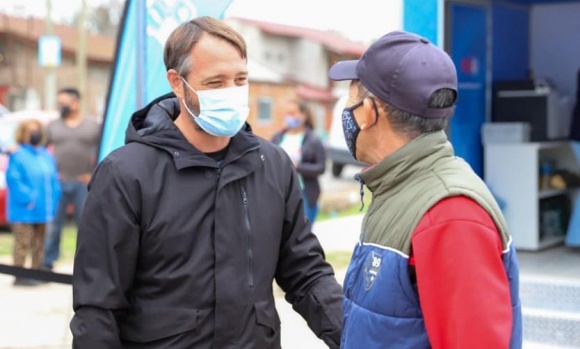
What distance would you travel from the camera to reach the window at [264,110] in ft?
142

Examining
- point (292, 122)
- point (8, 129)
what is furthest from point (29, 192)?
point (8, 129)

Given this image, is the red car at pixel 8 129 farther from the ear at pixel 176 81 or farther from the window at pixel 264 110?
the window at pixel 264 110

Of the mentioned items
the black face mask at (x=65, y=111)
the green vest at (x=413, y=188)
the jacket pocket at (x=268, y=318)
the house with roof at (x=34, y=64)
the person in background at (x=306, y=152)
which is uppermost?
the green vest at (x=413, y=188)

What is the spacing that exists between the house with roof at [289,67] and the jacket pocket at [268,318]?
37068 millimetres

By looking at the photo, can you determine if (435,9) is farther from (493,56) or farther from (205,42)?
(205,42)

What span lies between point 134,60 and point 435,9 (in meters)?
1.58

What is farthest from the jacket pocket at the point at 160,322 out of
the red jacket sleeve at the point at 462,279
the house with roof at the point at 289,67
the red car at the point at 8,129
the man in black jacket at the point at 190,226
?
the house with roof at the point at 289,67

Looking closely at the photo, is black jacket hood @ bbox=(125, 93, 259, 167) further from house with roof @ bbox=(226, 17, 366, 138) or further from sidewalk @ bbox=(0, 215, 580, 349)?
house with roof @ bbox=(226, 17, 366, 138)

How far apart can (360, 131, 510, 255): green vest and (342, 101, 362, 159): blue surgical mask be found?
0.09 m

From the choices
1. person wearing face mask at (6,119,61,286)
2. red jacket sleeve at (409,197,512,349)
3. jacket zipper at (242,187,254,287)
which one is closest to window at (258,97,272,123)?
person wearing face mask at (6,119,61,286)

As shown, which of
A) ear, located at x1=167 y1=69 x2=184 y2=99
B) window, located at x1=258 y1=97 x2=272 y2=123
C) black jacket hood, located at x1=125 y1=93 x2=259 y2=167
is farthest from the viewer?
window, located at x1=258 y1=97 x2=272 y2=123

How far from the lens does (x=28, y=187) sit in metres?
8.56

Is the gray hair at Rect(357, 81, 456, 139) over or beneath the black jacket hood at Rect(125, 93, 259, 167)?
over

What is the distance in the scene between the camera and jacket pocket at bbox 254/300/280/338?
263 centimetres
